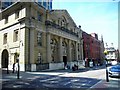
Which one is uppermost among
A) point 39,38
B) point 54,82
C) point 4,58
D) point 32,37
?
point 39,38

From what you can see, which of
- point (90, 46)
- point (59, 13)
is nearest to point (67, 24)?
point (59, 13)

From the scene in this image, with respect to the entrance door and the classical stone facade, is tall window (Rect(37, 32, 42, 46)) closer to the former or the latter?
the classical stone facade

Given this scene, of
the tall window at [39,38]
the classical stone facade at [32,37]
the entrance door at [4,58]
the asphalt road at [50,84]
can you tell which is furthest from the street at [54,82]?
the entrance door at [4,58]

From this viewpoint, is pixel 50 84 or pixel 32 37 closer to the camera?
pixel 50 84

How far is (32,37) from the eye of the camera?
3250 centimetres

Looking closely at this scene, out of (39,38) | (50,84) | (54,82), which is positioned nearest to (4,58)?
(39,38)

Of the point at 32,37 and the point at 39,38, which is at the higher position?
the point at 39,38

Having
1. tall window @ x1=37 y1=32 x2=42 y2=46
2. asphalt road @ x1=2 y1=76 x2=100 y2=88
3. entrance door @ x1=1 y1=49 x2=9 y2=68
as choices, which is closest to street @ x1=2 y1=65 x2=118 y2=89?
asphalt road @ x1=2 y1=76 x2=100 y2=88

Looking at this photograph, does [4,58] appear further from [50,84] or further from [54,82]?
[50,84]

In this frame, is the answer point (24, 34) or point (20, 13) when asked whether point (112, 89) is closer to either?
point (24, 34)

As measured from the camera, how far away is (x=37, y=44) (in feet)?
114

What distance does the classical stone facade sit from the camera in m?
32.0

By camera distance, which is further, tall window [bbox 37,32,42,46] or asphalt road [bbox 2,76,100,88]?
tall window [bbox 37,32,42,46]

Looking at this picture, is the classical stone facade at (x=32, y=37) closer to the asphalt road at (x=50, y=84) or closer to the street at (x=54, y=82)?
the street at (x=54, y=82)
